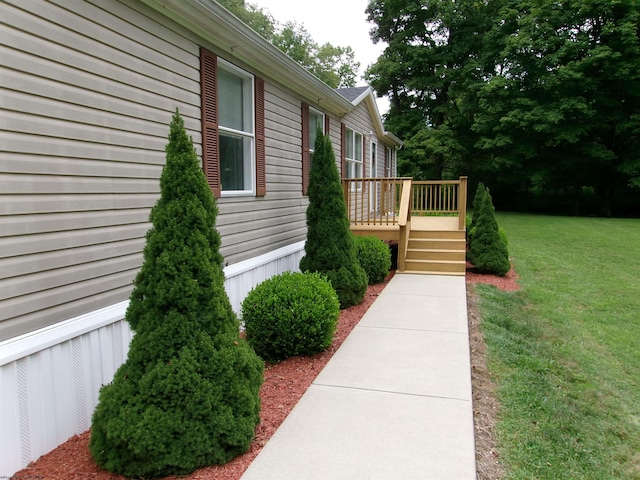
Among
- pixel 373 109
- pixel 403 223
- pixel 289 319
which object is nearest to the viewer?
pixel 289 319

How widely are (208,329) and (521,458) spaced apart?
1.98 metres

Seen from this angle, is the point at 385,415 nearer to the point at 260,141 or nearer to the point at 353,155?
the point at 260,141

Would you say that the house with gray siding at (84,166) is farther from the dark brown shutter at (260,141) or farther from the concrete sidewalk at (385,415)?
the concrete sidewalk at (385,415)

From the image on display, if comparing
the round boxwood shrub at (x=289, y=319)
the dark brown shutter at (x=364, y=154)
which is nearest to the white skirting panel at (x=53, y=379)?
the round boxwood shrub at (x=289, y=319)

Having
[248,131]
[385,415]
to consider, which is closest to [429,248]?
[248,131]

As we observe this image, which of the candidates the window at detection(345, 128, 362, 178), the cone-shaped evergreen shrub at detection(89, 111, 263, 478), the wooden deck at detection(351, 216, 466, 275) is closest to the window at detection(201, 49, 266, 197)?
the cone-shaped evergreen shrub at detection(89, 111, 263, 478)

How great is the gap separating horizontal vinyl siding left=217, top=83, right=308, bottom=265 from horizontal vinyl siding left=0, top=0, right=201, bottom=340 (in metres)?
1.38

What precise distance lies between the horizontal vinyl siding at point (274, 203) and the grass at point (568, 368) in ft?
9.86

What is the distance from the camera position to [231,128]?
203 inches

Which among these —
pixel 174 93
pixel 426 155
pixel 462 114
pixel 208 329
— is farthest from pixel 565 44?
pixel 208 329

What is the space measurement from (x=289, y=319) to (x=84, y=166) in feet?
6.71

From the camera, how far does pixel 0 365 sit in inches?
95.1

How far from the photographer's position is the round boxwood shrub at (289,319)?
13.2 ft

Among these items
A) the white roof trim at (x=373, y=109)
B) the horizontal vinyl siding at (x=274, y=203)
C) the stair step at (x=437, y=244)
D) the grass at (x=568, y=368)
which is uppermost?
the white roof trim at (x=373, y=109)
